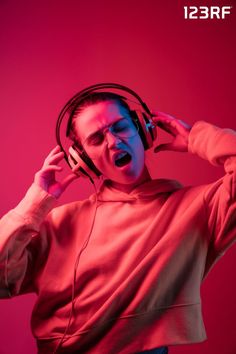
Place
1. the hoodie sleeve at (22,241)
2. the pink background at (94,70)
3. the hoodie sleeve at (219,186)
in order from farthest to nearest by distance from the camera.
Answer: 1. the pink background at (94,70)
2. the hoodie sleeve at (22,241)
3. the hoodie sleeve at (219,186)

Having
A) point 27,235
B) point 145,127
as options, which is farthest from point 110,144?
point 27,235

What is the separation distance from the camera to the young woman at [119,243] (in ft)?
4.03

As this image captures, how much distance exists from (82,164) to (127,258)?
1.02 feet

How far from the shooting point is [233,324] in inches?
58.3

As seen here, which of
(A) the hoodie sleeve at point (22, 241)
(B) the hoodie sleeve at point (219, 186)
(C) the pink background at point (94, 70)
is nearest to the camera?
(B) the hoodie sleeve at point (219, 186)

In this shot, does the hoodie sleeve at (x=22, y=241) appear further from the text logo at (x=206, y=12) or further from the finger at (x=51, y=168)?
the text logo at (x=206, y=12)

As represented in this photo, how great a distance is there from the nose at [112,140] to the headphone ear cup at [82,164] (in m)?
0.08

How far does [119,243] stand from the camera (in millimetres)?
1311

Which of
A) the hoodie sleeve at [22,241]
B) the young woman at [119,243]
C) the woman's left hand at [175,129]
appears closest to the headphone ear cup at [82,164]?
the young woman at [119,243]

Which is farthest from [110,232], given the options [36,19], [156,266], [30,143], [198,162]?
[36,19]

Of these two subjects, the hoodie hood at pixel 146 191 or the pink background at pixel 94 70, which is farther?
the pink background at pixel 94 70

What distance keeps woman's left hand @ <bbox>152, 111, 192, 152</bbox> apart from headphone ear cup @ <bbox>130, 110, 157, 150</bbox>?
0.03 meters

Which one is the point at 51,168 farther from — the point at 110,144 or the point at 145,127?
the point at 145,127

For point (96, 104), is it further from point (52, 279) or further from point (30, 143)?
point (52, 279)
